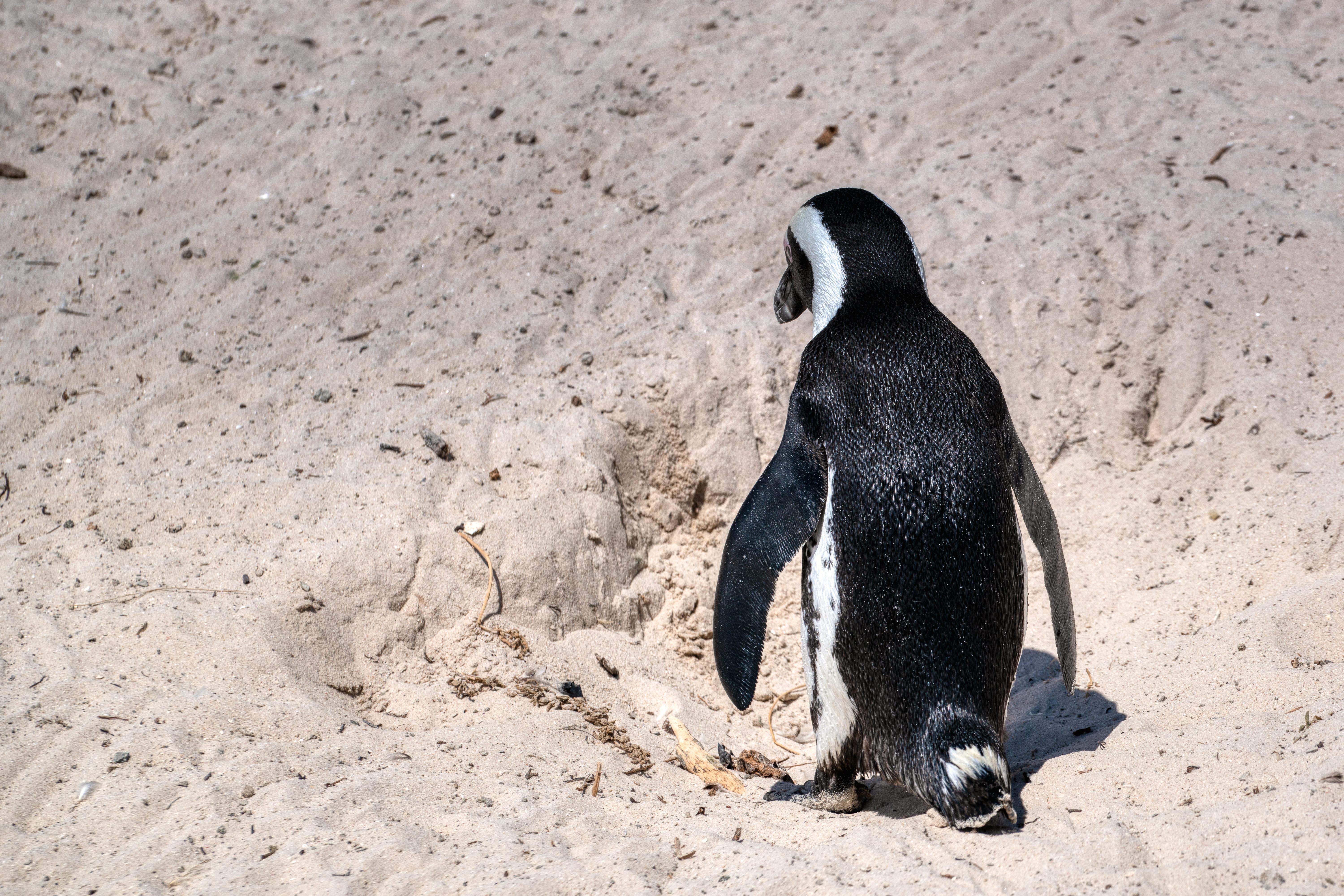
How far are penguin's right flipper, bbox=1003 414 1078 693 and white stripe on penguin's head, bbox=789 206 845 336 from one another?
0.64m

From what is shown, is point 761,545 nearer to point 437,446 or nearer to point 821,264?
point 821,264

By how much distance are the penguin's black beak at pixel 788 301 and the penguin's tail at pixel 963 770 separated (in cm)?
170

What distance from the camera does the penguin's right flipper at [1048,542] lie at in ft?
10.2

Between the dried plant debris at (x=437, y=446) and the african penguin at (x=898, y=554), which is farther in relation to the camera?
the dried plant debris at (x=437, y=446)

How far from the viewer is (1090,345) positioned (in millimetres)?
4949

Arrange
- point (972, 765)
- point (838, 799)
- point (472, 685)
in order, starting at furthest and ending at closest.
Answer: point (472, 685) → point (838, 799) → point (972, 765)

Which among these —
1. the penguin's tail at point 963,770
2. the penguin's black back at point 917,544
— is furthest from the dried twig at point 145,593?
the penguin's tail at point 963,770

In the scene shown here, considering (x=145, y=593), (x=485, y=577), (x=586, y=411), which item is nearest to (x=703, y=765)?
(x=485, y=577)

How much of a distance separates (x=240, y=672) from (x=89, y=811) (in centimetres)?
70

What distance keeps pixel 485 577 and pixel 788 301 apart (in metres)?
1.51

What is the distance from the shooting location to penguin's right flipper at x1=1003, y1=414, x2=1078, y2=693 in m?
3.11

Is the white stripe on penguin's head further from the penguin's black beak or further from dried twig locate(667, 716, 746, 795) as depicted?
dried twig locate(667, 716, 746, 795)

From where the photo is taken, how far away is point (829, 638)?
2943 mm

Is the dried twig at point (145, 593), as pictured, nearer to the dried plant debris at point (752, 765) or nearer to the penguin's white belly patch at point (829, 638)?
the dried plant debris at point (752, 765)
